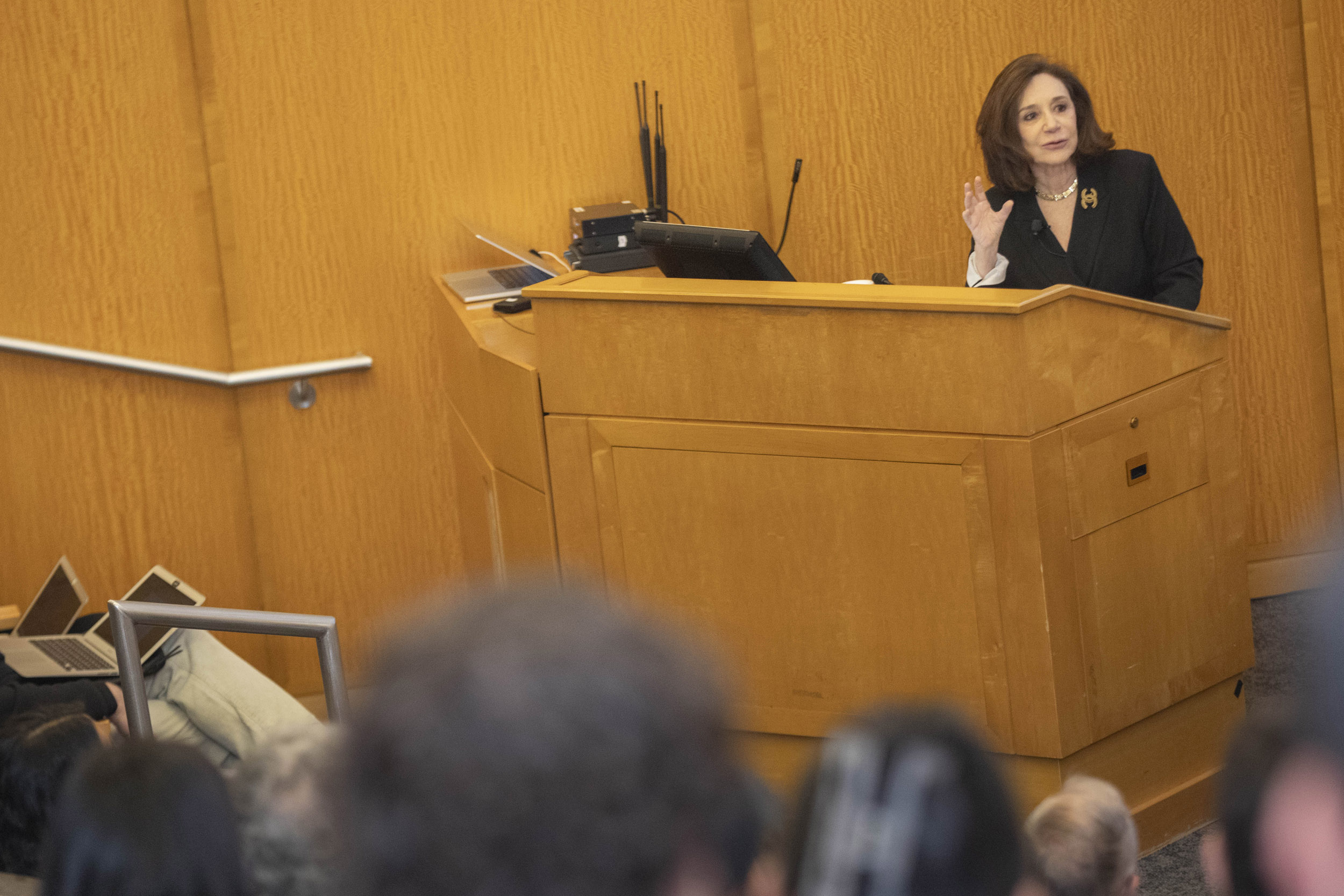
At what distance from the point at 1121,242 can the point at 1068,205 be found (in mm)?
154

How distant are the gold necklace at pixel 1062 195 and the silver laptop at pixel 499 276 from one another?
1200 millimetres

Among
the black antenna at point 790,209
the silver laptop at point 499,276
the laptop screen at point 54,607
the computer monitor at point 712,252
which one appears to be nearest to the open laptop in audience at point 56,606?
the laptop screen at point 54,607

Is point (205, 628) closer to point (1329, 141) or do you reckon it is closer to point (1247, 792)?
point (1247, 792)

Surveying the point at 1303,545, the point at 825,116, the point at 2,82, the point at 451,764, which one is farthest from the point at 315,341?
the point at 451,764

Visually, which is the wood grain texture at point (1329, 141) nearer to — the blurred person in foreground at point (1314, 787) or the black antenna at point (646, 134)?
the black antenna at point (646, 134)

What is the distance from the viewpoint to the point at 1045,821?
1.30m

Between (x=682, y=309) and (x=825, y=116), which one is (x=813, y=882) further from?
(x=825, y=116)

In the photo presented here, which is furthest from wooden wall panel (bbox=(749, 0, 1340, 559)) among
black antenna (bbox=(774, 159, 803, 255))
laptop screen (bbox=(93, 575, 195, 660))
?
laptop screen (bbox=(93, 575, 195, 660))

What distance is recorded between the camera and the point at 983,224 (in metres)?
3.04

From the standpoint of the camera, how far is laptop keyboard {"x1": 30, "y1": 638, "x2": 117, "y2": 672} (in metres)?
3.09

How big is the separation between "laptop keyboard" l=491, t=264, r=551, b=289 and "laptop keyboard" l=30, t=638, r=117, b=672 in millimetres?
1327

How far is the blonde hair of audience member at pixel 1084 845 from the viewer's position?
4.17 feet

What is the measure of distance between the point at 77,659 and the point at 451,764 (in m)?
2.80

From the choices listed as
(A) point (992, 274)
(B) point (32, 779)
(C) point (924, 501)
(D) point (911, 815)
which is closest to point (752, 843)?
(D) point (911, 815)
